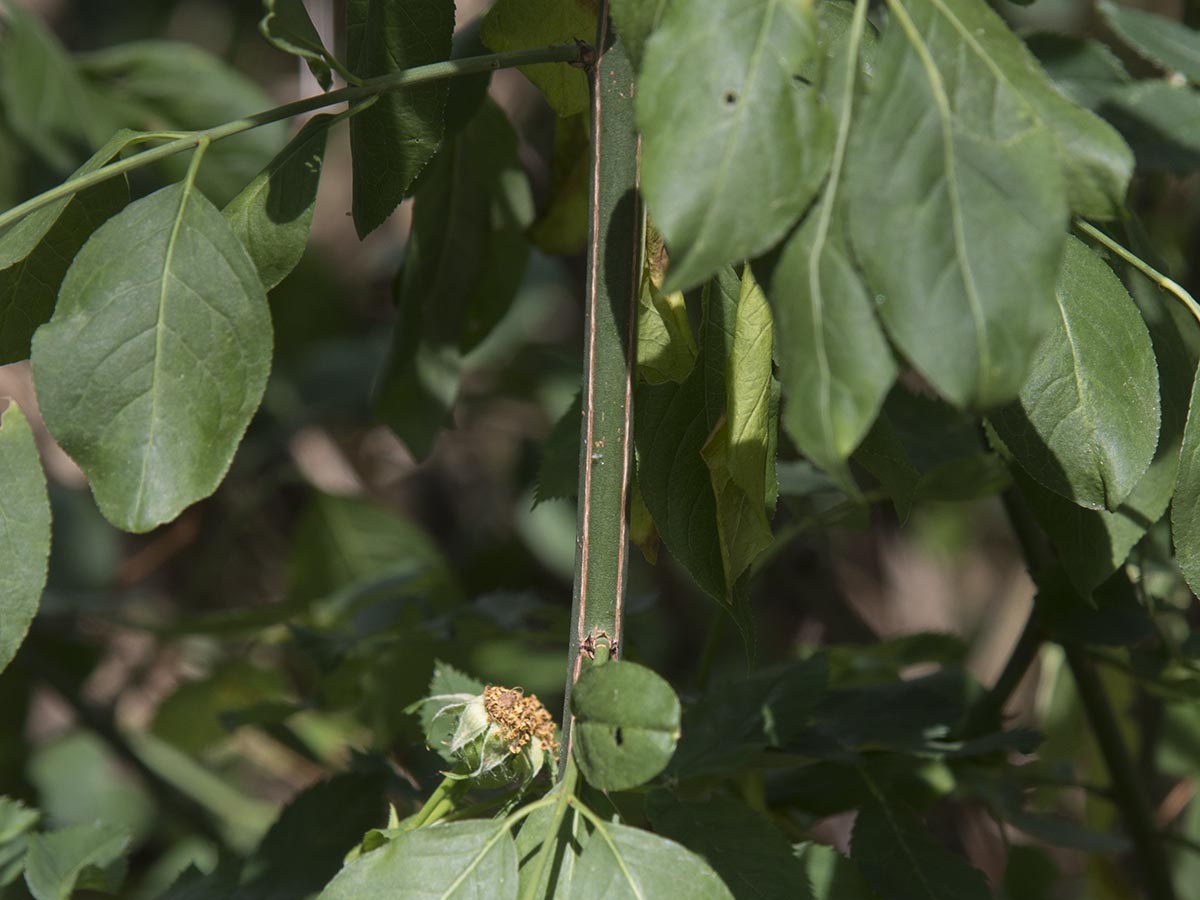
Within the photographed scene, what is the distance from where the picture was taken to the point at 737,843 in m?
0.55

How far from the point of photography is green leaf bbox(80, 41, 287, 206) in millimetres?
1278

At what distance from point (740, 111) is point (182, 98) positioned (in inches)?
42.3

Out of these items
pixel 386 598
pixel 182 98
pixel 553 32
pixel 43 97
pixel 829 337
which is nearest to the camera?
pixel 829 337

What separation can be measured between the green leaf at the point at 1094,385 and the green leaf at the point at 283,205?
29 cm

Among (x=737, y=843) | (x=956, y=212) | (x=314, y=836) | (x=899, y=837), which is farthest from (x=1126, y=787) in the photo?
(x=956, y=212)

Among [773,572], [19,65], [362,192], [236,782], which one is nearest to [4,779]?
[236,782]

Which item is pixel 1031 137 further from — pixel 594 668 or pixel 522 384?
pixel 522 384

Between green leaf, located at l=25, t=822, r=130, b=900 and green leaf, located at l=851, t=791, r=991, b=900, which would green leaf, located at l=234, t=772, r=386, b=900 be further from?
green leaf, located at l=851, t=791, r=991, b=900

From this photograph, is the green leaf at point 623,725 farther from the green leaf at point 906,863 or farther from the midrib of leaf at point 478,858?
the green leaf at point 906,863

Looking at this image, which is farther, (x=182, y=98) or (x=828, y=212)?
(x=182, y=98)

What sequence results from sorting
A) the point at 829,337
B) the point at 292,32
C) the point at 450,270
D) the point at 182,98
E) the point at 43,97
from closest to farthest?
the point at 829,337 → the point at 292,32 → the point at 450,270 → the point at 43,97 → the point at 182,98

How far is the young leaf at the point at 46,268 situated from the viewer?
1.70 ft

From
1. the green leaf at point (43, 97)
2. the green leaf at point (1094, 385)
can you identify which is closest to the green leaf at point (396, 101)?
the green leaf at point (1094, 385)

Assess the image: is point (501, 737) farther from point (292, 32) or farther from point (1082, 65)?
point (1082, 65)
